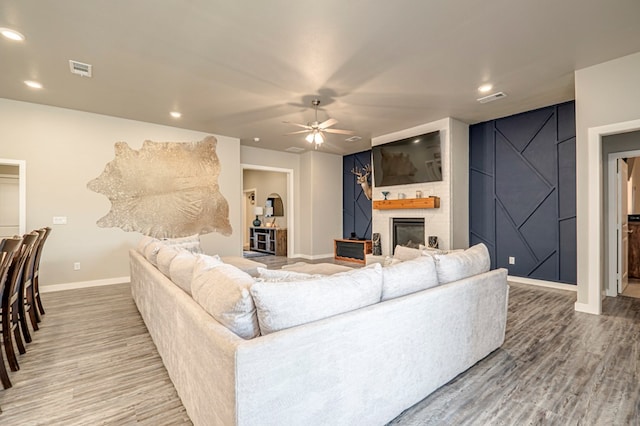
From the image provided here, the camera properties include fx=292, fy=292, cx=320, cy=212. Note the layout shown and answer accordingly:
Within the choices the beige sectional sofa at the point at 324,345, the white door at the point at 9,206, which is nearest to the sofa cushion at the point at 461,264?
the beige sectional sofa at the point at 324,345

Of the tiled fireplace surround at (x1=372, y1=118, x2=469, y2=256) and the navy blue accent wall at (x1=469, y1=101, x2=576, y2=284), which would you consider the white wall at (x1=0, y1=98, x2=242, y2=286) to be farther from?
the navy blue accent wall at (x1=469, y1=101, x2=576, y2=284)

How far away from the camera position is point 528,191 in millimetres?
A: 4871

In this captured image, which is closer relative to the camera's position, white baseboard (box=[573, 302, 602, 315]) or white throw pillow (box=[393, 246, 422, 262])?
white throw pillow (box=[393, 246, 422, 262])

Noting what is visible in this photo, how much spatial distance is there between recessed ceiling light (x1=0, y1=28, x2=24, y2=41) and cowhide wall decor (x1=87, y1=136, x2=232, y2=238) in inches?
95.5

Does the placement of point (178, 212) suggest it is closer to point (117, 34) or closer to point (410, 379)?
point (117, 34)

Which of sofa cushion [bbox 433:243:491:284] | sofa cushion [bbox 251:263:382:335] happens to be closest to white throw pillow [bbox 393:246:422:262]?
sofa cushion [bbox 433:243:491:284]

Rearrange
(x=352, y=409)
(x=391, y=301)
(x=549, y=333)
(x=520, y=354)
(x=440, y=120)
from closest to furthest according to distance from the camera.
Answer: (x=352, y=409), (x=391, y=301), (x=520, y=354), (x=549, y=333), (x=440, y=120)

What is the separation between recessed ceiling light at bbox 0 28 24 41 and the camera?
2.67m

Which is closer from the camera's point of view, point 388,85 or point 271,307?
point 271,307

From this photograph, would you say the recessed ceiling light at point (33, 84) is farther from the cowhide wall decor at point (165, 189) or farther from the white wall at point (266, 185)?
the white wall at point (266, 185)

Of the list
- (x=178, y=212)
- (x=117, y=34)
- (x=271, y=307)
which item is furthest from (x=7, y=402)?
(x=178, y=212)

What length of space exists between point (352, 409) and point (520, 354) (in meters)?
1.85

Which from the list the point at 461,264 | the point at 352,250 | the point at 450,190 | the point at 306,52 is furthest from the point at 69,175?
the point at 450,190

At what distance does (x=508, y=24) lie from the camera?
103 inches
